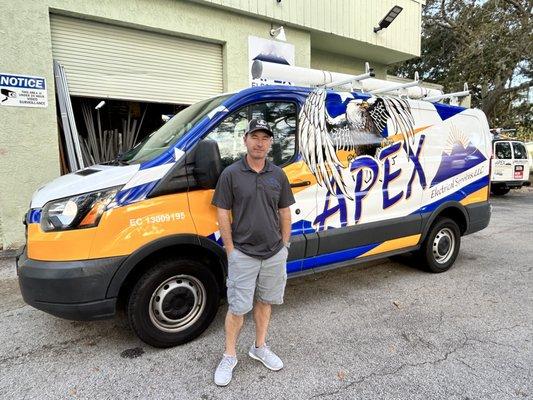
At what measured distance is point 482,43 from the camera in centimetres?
1512

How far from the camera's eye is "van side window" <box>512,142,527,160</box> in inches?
558

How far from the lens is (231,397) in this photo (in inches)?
102

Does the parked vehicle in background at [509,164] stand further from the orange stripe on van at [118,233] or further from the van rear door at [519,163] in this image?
the orange stripe on van at [118,233]

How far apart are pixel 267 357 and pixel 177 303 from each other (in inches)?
32.5

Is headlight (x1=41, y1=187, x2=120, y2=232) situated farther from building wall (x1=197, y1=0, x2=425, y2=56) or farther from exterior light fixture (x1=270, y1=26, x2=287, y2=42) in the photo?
exterior light fixture (x1=270, y1=26, x2=287, y2=42)

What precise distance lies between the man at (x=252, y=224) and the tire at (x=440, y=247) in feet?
9.26

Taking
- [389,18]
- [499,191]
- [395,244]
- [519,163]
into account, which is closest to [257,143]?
[395,244]

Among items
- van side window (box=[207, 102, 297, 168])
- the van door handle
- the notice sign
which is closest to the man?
van side window (box=[207, 102, 297, 168])

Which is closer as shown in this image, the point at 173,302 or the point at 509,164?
the point at 173,302

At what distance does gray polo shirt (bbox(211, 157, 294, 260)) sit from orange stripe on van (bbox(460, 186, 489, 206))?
3.46 metres

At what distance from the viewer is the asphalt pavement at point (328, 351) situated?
8.79 feet

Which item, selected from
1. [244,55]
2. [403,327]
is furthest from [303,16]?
[403,327]

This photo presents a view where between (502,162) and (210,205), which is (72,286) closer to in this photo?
(210,205)

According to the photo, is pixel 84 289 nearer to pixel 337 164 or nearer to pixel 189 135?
pixel 189 135
